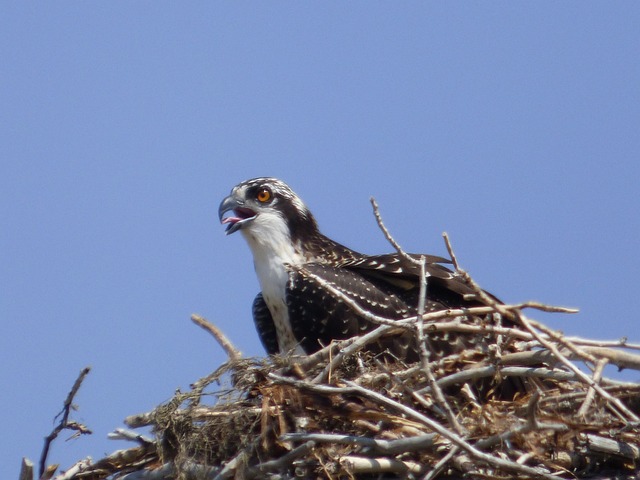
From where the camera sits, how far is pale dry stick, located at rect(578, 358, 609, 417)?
22.0ft

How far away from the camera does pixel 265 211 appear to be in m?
9.84

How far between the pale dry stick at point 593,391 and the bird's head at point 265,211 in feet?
10.8

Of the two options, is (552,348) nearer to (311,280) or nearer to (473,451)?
(473,451)

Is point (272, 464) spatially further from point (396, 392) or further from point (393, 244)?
point (393, 244)

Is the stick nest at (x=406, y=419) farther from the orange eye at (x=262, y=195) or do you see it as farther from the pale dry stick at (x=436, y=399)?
the orange eye at (x=262, y=195)

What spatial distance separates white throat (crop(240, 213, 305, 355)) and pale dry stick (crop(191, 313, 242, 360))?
36 cm

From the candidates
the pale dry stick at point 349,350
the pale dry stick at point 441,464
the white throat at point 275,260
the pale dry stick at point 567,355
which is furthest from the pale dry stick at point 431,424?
the white throat at point 275,260

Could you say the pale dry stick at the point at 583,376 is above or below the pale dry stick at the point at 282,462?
below

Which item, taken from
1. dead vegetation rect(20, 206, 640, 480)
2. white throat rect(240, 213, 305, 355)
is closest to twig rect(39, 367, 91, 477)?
dead vegetation rect(20, 206, 640, 480)

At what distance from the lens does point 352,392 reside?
7.16 metres

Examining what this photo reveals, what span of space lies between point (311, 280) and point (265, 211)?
1127 millimetres

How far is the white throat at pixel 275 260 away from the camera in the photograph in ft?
30.0

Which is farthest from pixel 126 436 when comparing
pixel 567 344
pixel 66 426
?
pixel 567 344

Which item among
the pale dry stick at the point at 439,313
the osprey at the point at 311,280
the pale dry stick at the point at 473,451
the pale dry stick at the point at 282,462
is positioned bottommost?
the pale dry stick at the point at 473,451
